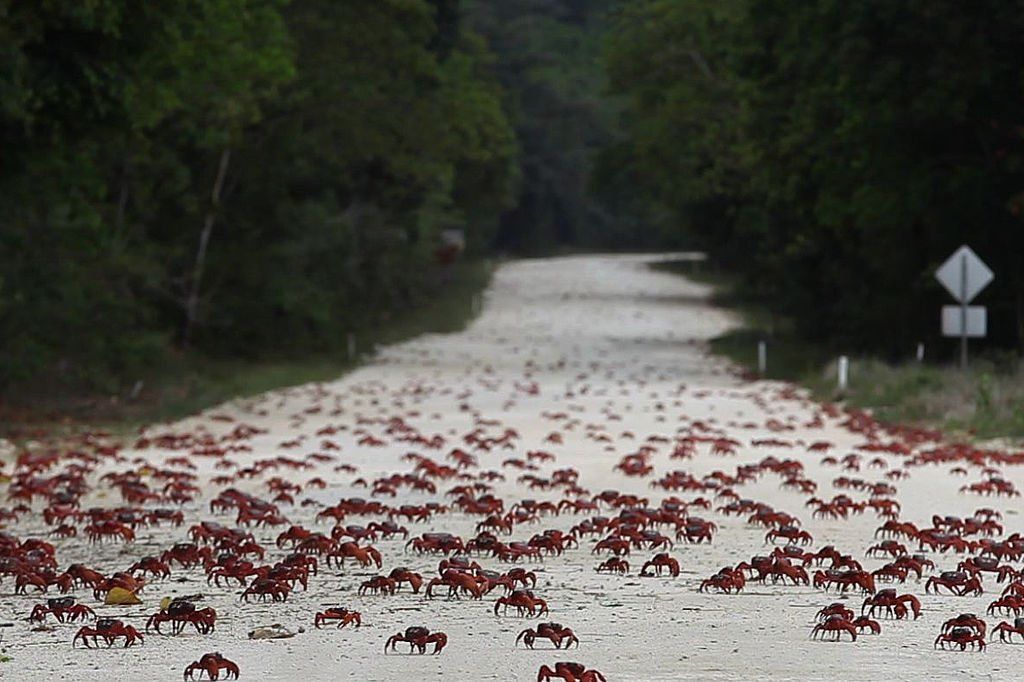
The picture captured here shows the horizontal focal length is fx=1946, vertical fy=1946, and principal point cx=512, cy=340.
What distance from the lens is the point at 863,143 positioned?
39125 mm

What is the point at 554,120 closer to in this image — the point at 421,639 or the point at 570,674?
the point at 421,639

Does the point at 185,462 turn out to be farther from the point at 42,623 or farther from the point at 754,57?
the point at 754,57

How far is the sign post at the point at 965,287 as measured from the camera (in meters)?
31.0

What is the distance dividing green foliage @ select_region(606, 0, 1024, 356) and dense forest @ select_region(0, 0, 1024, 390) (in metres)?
0.07

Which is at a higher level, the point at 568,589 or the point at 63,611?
the point at 63,611

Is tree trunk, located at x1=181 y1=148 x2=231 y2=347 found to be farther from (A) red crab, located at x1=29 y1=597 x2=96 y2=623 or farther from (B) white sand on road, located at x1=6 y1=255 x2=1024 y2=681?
(A) red crab, located at x1=29 y1=597 x2=96 y2=623

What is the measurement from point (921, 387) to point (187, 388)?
13.3 meters

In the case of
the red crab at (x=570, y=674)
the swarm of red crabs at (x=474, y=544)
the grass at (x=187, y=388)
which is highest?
the red crab at (x=570, y=674)

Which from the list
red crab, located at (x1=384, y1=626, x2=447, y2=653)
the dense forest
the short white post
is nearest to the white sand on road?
red crab, located at (x1=384, y1=626, x2=447, y2=653)

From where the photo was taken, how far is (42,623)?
9.91 meters

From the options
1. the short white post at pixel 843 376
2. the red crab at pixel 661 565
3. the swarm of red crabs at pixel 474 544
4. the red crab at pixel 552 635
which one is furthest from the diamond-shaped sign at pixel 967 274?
the red crab at pixel 552 635

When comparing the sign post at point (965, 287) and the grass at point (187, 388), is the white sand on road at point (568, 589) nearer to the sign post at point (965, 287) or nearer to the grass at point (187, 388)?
the grass at point (187, 388)

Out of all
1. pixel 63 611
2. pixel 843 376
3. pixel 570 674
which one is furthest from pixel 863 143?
pixel 570 674

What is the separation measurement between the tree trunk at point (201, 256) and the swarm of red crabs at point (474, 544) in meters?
23.5
